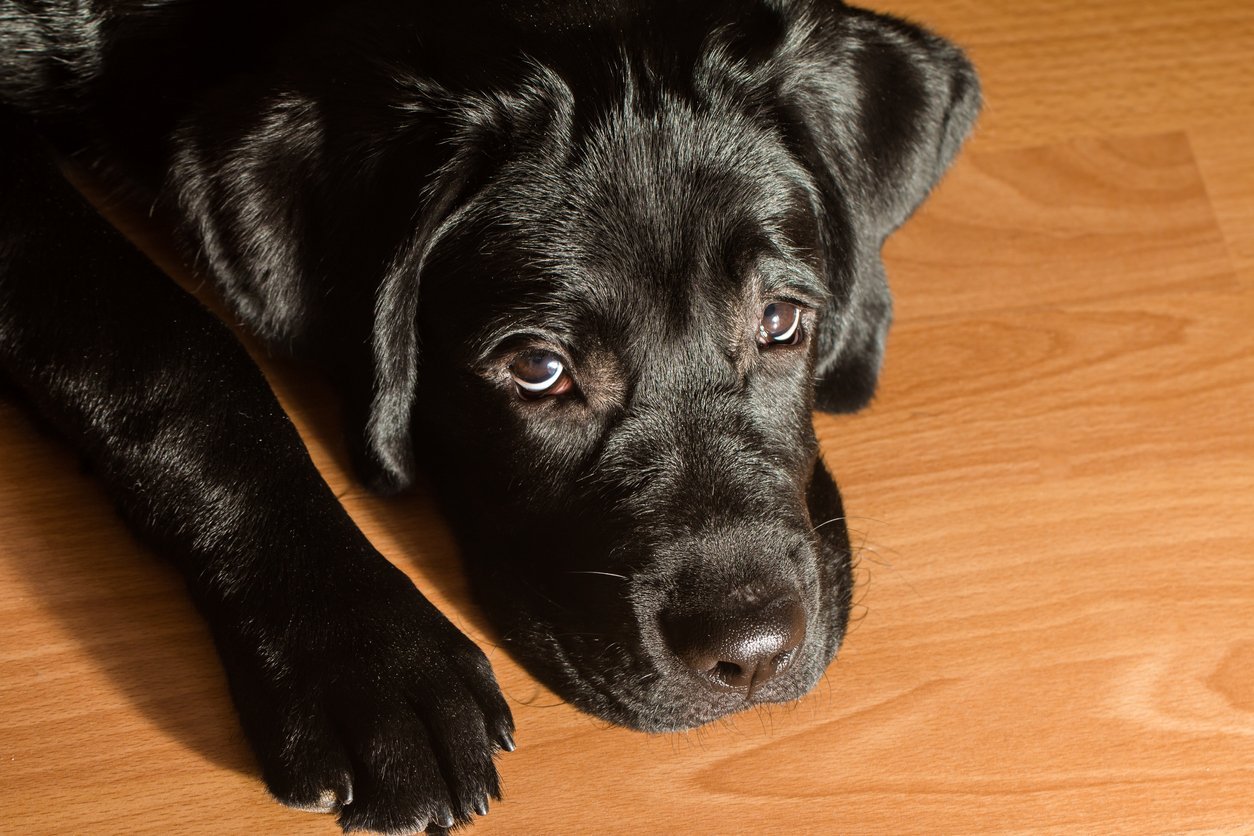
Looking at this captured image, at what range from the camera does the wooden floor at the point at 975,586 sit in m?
1.88

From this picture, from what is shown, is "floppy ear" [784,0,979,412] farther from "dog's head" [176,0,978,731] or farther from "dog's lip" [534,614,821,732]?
"dog's lip" [534,614,821,732]

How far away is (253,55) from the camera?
6.62ft

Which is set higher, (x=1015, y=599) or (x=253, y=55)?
(x=253, y=55)

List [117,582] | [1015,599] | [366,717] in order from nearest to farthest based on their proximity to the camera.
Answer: [366,717] → [117,582] → [1015,599]

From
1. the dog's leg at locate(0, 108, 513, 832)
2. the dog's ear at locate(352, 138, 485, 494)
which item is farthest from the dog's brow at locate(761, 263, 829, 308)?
the dog's leg at locate(0, 108, 513, 832)

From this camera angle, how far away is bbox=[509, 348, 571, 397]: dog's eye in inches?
72.7

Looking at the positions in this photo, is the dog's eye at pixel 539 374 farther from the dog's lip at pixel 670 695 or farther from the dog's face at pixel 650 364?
the dog's lip at pixel 670 695

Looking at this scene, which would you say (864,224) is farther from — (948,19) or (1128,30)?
(1128,30)

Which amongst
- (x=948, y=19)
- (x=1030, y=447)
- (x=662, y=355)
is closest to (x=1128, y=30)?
(x=948, y=19)

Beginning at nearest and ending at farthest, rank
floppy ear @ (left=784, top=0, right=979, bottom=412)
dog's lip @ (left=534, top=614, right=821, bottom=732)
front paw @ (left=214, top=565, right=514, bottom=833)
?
1. front paw @ (left=214, top=565, right=514, bottom=833)
2. dog's lip @ (left=534, top=614, right=821, bottom=732)
3. floppy ear @ (left=784, top=0, right=979, bottom=412)

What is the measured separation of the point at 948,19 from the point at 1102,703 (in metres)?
1.42

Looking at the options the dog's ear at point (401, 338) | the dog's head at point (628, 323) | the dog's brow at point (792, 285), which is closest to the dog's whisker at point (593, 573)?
the dog's head at point (628, 323)

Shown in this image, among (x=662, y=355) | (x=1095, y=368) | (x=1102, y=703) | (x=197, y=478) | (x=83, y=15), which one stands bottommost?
(x=1102, y=703)

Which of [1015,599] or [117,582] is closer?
[117,582]
